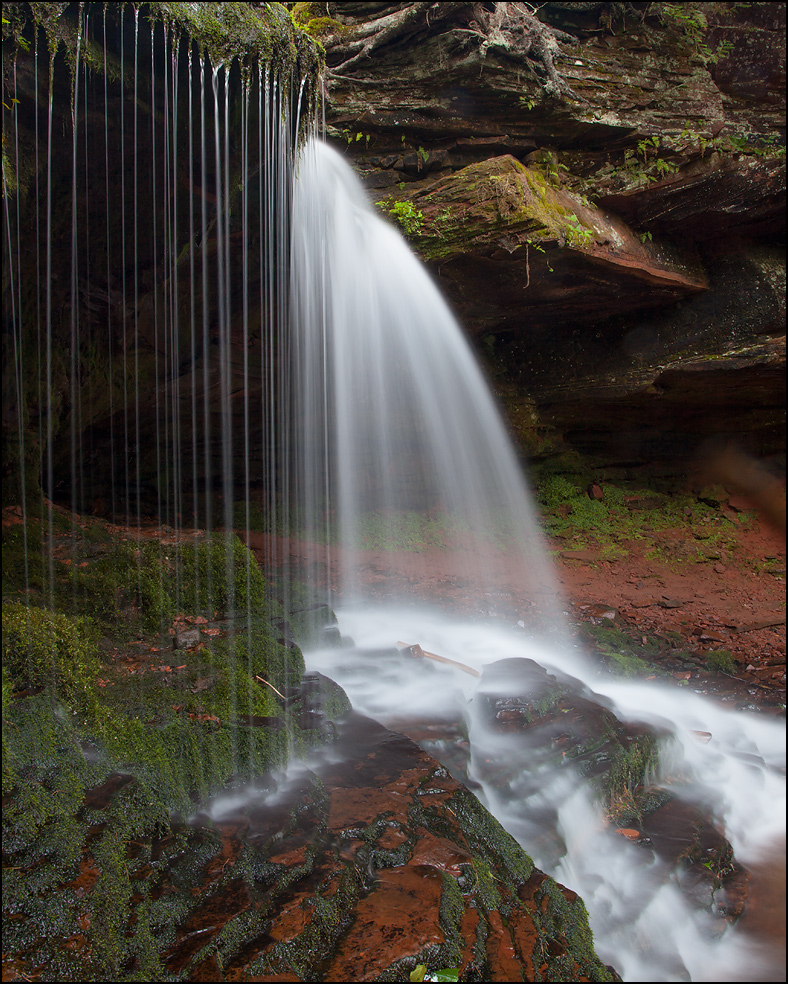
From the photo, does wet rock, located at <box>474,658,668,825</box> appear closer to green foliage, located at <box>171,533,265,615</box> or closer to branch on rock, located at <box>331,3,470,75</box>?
green foliage, located at <box>171,533,265,615</box>

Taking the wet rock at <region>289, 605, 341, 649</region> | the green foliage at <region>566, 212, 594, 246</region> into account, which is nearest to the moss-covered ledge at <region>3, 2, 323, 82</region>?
the green foliage at <region>566, 212, 594, 246</region>

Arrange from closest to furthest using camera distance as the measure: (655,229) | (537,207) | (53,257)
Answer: (53,257) < (537,207) < (655,229)

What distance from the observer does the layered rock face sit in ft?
21.7

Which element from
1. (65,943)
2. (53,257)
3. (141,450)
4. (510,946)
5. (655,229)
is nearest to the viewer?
(65,943)

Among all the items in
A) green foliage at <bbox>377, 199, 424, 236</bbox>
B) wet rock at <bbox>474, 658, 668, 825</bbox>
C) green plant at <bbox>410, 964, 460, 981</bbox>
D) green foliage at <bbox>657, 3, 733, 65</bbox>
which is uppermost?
green foliage at <bbox>657, 3, 733, 65</bbox>

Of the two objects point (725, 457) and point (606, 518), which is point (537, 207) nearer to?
point (606, 518)

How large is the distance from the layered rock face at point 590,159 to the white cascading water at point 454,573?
82cm

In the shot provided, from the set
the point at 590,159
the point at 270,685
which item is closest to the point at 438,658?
the point at 270,685

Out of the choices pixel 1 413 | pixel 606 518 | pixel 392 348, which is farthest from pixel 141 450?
pixel 606 518

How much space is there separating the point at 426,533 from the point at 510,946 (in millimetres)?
8288

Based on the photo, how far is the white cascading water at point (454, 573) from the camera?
3.70 m

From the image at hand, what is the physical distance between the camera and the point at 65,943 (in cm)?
218

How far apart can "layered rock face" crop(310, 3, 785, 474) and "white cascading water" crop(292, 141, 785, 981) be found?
818 millimetres

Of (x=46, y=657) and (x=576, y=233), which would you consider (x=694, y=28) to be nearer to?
(x=576, y=233)
